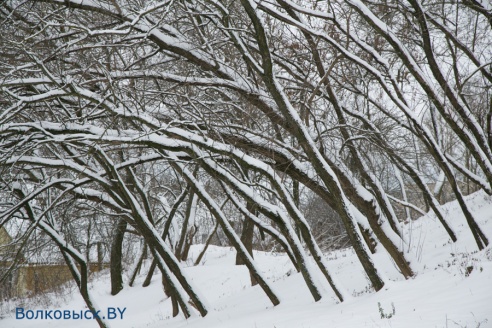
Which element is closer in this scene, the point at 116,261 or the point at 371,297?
the point at 371,297

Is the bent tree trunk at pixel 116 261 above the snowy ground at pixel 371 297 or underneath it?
above

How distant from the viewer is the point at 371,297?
243 inches

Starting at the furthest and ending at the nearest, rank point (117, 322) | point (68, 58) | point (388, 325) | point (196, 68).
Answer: point (117, 322), point (68, 58), point (196, 68), point (388, 325)

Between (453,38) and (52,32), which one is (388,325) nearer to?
(453,38)

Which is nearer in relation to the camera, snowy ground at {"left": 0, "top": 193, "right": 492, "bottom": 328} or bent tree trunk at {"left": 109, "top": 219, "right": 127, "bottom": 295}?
snowy ground at {"left": 0, "top": 193, "right": 492, "bottom": 328}

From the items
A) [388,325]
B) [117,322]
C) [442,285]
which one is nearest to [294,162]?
[442,285]

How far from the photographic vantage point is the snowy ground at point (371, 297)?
470 cm

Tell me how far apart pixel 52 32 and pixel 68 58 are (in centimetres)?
98

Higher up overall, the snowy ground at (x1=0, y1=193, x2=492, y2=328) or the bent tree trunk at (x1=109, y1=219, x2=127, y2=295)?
the bent tree trunk at (x1=109, y1=219, x2=127, y2=295)

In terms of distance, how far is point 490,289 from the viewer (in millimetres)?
4703

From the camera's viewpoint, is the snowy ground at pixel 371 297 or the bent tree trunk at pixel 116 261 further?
the bent tree trunk at pixel 116 261

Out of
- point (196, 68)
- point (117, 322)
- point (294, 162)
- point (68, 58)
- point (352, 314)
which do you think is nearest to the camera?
point (352, 314)

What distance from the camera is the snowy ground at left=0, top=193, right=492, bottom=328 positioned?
15.4ft

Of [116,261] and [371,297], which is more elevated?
[116,261]
